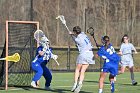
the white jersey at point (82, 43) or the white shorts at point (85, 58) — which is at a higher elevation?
the white jersey at point (82, 43)

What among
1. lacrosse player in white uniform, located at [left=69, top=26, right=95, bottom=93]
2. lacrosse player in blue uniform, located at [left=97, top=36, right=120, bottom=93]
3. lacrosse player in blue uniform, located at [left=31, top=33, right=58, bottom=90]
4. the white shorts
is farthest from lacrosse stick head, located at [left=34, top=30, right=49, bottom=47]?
lacrosse player in blue uniform, located at [left=97, top=36, right=120, bottom=93]

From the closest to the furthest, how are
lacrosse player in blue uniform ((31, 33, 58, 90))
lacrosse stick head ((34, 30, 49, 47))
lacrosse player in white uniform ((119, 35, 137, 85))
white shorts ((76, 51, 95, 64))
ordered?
white shorts ((76, 51, 95, 64)) → lacrosse player in blue uniform ((31, 33, 58, 90)) → lacrosse stick head ((34, 30, 49, 47)) → lacrosse player in white uniform ((119, 35, 137, 85))

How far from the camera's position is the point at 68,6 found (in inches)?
1383

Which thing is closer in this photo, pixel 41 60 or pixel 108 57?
pixel 108 57

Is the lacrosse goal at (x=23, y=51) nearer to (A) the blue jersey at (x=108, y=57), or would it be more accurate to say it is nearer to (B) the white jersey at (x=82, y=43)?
(B) the white jersey at (x=82, y=43)

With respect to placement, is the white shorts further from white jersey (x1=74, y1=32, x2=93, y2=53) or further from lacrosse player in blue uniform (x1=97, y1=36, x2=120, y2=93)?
lacrosse player in blue uniform (x1=97, y1=36, x2=120, y2=93)

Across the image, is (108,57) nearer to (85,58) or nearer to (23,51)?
(85,58)

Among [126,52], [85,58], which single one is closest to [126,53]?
[126,52]

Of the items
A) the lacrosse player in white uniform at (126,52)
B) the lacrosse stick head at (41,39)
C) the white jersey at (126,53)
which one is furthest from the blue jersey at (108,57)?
the white jersey at (126,53)

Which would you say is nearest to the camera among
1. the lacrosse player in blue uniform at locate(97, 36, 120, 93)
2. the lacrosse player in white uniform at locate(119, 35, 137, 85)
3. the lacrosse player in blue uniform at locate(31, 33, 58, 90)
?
the lacrosse player in blue uniform at locate(97, 36, 120, 93)

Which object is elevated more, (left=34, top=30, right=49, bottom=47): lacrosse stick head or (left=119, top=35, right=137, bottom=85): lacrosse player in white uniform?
(left=34, top=30, right=49, bottom=47): lacrosse stick head

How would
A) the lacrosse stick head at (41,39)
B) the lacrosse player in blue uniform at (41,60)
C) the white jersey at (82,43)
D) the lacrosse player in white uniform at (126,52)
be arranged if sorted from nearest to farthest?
the white jersey at (82,43), the lacrosse player in blue uniform at (41,60), the lacrosse stick head at (41,39), the lacrosse player in white uniform at (126,52)

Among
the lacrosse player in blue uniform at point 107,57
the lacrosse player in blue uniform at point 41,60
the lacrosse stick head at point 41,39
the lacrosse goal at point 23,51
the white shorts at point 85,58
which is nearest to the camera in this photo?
the lacrosse player in blue uniform at point 107,57

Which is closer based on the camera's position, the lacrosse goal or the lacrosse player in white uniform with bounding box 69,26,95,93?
the lacrosse player in white uniform with bounding box 69,26,95,93
